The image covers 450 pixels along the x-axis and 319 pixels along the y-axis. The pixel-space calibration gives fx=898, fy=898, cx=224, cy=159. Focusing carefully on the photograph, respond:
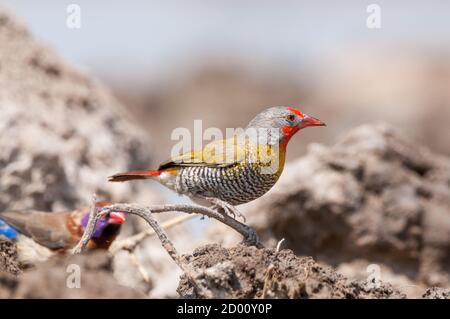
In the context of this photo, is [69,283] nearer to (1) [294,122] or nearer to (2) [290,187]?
(1) [294,122]

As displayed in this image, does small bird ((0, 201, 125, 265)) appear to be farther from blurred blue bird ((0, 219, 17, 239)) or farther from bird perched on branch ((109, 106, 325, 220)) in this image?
bird perched on branch ((109, 106, 325, 220))

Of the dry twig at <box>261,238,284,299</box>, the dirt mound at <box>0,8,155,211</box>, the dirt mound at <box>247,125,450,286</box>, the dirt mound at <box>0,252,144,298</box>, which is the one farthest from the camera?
the dirt mound at <box>247,125,450,286</box>

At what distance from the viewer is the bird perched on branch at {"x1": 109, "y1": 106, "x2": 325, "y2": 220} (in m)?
6.00

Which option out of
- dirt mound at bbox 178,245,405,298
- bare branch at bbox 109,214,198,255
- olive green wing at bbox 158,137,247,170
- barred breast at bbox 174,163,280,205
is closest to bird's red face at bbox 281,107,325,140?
olive green wing at bbox 158,137,247,170

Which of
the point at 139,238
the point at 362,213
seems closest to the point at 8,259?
the point at 139,238

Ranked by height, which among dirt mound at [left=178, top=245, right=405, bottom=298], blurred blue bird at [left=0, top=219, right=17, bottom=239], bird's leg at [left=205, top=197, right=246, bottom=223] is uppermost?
bird's leg at [left=205, top=197, right=246, bottom=223]

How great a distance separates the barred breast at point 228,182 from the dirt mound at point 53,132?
138 centimetres

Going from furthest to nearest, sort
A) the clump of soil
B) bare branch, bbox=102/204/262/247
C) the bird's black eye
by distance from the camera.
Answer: the bird's black eye < the clump of soil < bare branch, bbox=102/204/262/247

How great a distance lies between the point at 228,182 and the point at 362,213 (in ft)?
5.42

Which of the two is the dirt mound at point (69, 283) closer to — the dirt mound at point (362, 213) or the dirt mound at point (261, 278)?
the dirt mound at point (261, 278)

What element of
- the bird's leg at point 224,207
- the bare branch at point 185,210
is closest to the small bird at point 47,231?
the bird's leg at point 224,207

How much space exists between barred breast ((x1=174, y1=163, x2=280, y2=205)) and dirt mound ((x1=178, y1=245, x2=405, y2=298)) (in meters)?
1.70

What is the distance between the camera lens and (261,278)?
13.1 feet
